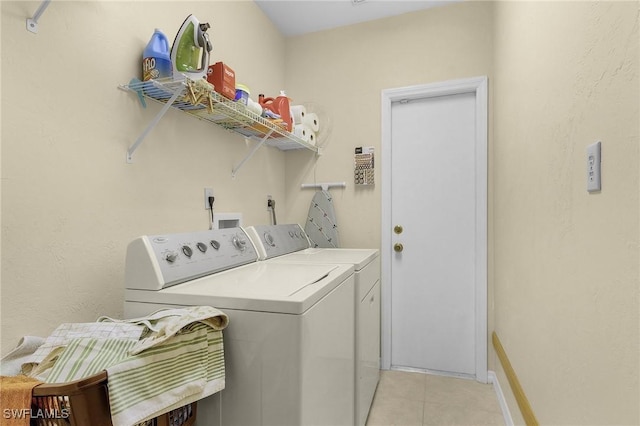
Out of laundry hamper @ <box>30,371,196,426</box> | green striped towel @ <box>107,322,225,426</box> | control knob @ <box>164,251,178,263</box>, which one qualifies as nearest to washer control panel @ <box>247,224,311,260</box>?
control knob @ <box>164,251,178,263</box>

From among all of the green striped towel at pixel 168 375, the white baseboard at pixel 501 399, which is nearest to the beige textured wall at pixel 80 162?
the green striped towel at pixel 168 375

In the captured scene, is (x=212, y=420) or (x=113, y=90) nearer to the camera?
(x=212, y=420)

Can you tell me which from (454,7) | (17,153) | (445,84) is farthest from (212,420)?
(454,7)

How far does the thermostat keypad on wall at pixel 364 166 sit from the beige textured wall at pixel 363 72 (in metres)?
0.05

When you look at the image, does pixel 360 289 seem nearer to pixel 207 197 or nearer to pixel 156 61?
pixel 207 197

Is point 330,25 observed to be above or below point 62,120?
above

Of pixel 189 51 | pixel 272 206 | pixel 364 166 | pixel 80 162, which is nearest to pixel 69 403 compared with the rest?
pixel 80 162

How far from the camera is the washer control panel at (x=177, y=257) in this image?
1.04m

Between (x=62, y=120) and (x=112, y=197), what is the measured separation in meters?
0.29

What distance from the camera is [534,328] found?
1.29 meters

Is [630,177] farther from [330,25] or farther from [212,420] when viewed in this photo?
[330,25]

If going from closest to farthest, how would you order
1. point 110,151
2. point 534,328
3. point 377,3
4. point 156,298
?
point 156,298 < point 110,151 < point 534,328 < point 377,3

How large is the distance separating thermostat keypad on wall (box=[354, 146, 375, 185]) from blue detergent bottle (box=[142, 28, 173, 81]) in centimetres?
149

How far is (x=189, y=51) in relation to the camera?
1198 mm
